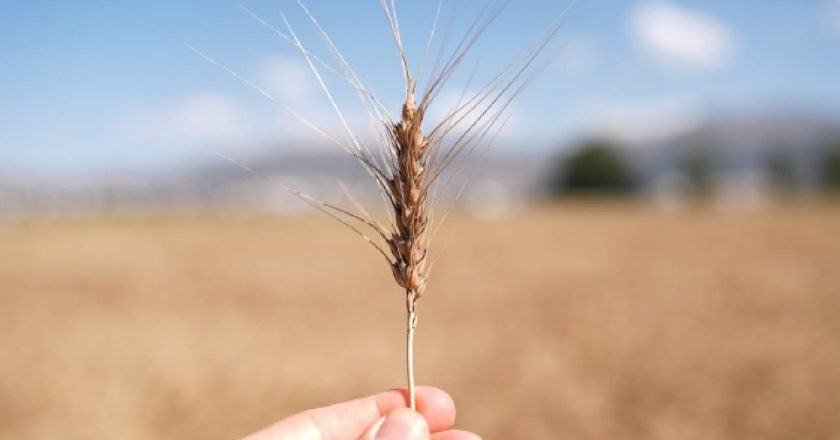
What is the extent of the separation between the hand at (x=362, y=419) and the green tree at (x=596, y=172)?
336 ft

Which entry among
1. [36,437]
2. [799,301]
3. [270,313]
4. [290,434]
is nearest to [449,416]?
[290,434]

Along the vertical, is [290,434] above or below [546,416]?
above

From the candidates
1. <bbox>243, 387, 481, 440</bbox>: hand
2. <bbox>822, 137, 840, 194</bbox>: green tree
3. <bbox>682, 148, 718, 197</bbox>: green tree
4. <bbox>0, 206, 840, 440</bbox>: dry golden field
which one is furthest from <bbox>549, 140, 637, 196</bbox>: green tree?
<bbox>243, 387, 481, 440</bbox>: hand

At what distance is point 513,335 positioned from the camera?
13234 millimetres

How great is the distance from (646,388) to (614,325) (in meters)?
4.00

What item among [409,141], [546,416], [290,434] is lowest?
[546,416]

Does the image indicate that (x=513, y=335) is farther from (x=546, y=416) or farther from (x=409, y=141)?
(x=409, y=141)

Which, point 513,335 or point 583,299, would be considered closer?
point 513,335

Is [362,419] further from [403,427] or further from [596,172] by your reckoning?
[596,172]

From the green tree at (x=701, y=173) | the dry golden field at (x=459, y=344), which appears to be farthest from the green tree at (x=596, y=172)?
the dry golden field at (x=459, y=344)

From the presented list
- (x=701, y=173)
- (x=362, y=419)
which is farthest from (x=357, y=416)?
(x=701, y=173)

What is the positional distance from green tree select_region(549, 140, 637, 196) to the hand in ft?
336

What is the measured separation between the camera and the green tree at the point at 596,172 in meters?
106

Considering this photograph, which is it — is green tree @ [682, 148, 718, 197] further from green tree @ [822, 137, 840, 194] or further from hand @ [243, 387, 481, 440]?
hand @ [243, 387, 481, 440]
